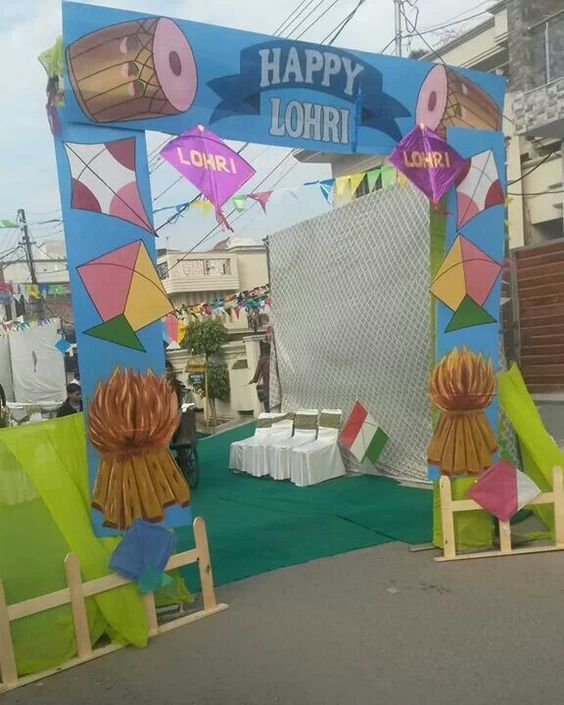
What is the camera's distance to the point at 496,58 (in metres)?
14.5

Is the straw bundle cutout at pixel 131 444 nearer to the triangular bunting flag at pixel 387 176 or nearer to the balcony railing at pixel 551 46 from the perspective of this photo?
the triangular bunting flag at pixel 387 176

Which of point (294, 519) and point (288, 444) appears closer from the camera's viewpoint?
point (294, 519)

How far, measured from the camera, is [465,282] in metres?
5.59

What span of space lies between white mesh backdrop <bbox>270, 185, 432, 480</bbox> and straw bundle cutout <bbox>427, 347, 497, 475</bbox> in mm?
2104

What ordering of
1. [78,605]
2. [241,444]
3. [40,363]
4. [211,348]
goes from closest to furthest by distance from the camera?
1. [78,605]
2. [241,444]
3. [211,348]
4. [40,363]

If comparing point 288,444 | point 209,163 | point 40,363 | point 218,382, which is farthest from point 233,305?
point 209,163

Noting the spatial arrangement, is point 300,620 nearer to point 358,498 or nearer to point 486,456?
point 486,456

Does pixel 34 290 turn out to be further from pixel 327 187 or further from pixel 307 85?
pixel 307 85

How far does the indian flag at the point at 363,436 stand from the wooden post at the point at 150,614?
467 cm

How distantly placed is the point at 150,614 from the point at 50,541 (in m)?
0.76

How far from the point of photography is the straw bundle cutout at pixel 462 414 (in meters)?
5.43

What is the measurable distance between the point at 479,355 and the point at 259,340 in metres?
9.65

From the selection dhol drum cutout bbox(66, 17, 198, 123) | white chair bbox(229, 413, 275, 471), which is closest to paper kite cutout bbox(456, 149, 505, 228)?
dhol drum cutout bbox(66, 17, 198, 123)

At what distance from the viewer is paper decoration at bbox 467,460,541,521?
5227mm
